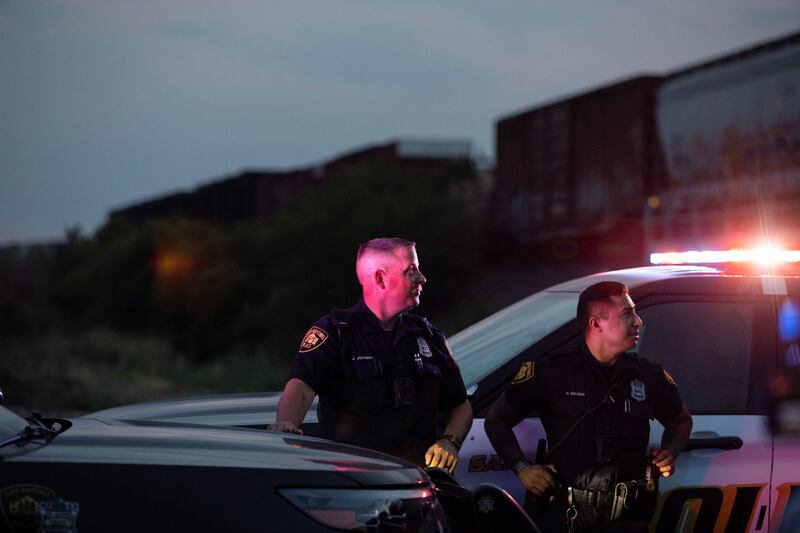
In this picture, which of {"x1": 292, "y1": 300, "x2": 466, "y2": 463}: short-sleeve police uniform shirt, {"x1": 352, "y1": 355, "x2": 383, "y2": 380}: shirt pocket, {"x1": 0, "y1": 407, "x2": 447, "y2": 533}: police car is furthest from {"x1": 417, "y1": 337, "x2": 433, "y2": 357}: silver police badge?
{"x1": 0, "y1": 407, "x2": 447, "y2": 533}: police car

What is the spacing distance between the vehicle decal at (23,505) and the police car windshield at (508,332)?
2280 millimetres

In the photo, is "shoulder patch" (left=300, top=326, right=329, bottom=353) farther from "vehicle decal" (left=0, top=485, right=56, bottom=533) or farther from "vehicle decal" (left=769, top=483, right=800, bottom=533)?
"vehicle decal" (left=769, top=483, right=800, bottom=533)

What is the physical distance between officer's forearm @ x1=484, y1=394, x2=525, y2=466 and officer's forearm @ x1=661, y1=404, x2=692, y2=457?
53 centimetres

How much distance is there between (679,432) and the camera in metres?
4.47

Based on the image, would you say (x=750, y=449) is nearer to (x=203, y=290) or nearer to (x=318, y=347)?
(x=318, y=347)

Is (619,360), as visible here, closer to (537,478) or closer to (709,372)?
(537,478)

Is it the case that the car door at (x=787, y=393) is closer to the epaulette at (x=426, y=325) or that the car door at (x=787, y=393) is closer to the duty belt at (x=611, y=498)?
the duty belt at (x=611, y=498)

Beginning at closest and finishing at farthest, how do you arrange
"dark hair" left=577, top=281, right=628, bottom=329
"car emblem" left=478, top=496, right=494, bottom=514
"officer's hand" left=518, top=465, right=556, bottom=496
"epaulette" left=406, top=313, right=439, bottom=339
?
1. "car emblem" left=478, top=496, right=494, bottom=514
2. "officer's hand" left=518, top=465, right=556, bottom=496
3. "dark hair" left=577, top=281, right=628, bottom=329
4. "epaulette" left=406, top=313, right=439, bottom=339

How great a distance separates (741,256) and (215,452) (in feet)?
9.27

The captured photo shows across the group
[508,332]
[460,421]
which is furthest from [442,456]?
[508,332]

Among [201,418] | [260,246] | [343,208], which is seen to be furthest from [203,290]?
[201,418]

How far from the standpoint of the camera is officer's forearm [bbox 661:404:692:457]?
445cm

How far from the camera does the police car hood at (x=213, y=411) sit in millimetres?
4828

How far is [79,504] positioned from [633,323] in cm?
219
